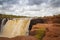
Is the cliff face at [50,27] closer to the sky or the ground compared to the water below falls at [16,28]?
closer to the sky

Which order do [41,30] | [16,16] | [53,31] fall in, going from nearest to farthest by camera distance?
[53,31] → [41,30] → [16,16]

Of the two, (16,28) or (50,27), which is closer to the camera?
(50,27)

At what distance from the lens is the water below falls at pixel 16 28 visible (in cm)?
473

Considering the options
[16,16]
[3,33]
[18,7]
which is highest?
[18,7]

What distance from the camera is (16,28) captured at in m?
4.89

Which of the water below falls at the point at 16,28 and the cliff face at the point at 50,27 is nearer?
the cliff face at the point at 50,27

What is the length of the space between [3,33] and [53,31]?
1.90 metres

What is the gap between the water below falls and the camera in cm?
473

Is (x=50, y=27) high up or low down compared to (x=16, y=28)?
up

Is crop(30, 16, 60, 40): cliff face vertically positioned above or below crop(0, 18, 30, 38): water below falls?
above

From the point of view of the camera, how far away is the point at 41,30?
169 inches

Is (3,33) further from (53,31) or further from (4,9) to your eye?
(53,31)

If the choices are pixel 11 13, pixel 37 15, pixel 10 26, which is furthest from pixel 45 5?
pixel 10 26

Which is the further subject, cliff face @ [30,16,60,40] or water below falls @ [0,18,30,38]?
water below falls @ [0,18,30,38]
